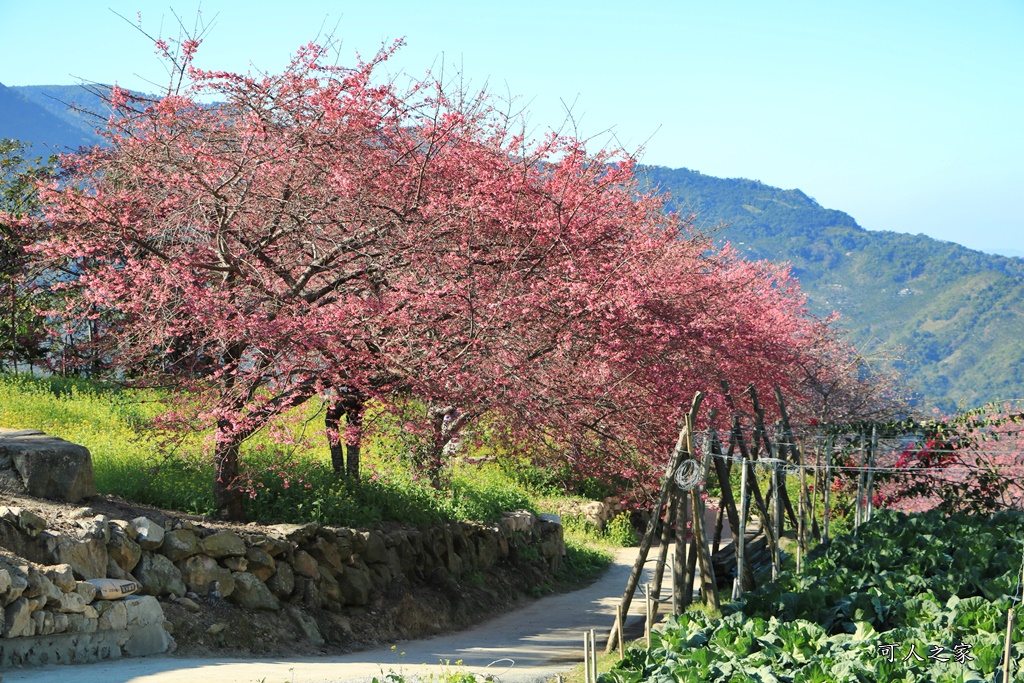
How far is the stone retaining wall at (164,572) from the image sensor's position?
24.8ft

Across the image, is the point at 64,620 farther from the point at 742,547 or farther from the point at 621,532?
the point at 621,532

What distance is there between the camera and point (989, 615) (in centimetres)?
666

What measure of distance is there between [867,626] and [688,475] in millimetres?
3586

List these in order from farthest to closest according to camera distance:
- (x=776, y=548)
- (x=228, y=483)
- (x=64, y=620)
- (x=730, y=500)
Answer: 1. (x=776, y=548)
2. (x=730, y=500)
3. (x=228, y=483)
4. (x=64, y=620)

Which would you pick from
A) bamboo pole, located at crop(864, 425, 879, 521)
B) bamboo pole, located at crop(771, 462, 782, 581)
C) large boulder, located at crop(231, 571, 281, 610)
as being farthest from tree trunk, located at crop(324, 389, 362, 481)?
bamboo pole, located at crop(864, 425, 879, 521)

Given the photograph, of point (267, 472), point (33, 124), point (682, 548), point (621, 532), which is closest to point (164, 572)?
point (267, 472)

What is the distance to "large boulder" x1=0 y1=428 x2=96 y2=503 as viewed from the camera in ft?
29.8

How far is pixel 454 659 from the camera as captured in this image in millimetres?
9516

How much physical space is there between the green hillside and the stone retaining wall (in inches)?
2479

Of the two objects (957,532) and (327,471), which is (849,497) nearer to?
(957,532)

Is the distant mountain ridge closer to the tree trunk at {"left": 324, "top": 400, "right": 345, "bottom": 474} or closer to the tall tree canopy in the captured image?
the tall tree canopy

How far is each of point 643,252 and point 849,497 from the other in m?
10.1

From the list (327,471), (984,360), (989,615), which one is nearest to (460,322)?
(327,471)

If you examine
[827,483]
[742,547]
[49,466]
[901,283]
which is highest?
[901,283]
